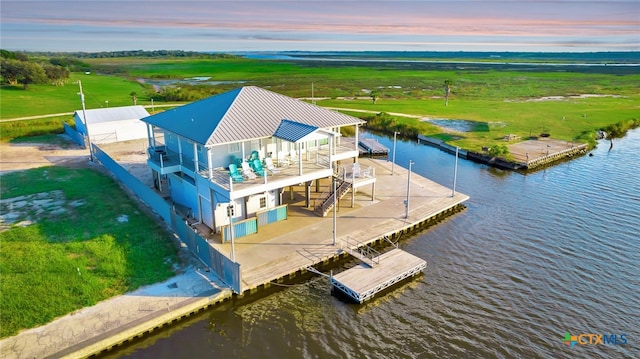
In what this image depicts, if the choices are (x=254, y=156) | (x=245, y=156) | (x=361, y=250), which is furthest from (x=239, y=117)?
(x=361, y=250)

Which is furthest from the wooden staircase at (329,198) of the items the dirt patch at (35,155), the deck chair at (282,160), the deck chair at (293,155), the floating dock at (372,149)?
the dirt patch at (35,155)

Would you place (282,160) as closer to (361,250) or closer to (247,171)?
(247,171)

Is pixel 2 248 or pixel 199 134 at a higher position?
pixel 199 134

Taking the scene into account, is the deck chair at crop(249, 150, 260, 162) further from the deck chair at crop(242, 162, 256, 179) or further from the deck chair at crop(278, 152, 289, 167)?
the deck chair at crop(278, 152, 289, 167)

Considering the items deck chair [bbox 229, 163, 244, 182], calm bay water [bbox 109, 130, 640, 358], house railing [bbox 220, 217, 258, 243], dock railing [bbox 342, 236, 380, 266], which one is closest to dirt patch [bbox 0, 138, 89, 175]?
deck chair [bbox 229, 163, 244, 182]

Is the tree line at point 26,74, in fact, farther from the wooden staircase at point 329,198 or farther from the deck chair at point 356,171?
the deck chair at point 356,171

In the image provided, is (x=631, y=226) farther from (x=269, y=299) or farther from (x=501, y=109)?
(x=501, y=109)

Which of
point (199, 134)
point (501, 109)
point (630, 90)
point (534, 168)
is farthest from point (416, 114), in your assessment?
point (630, 90)
